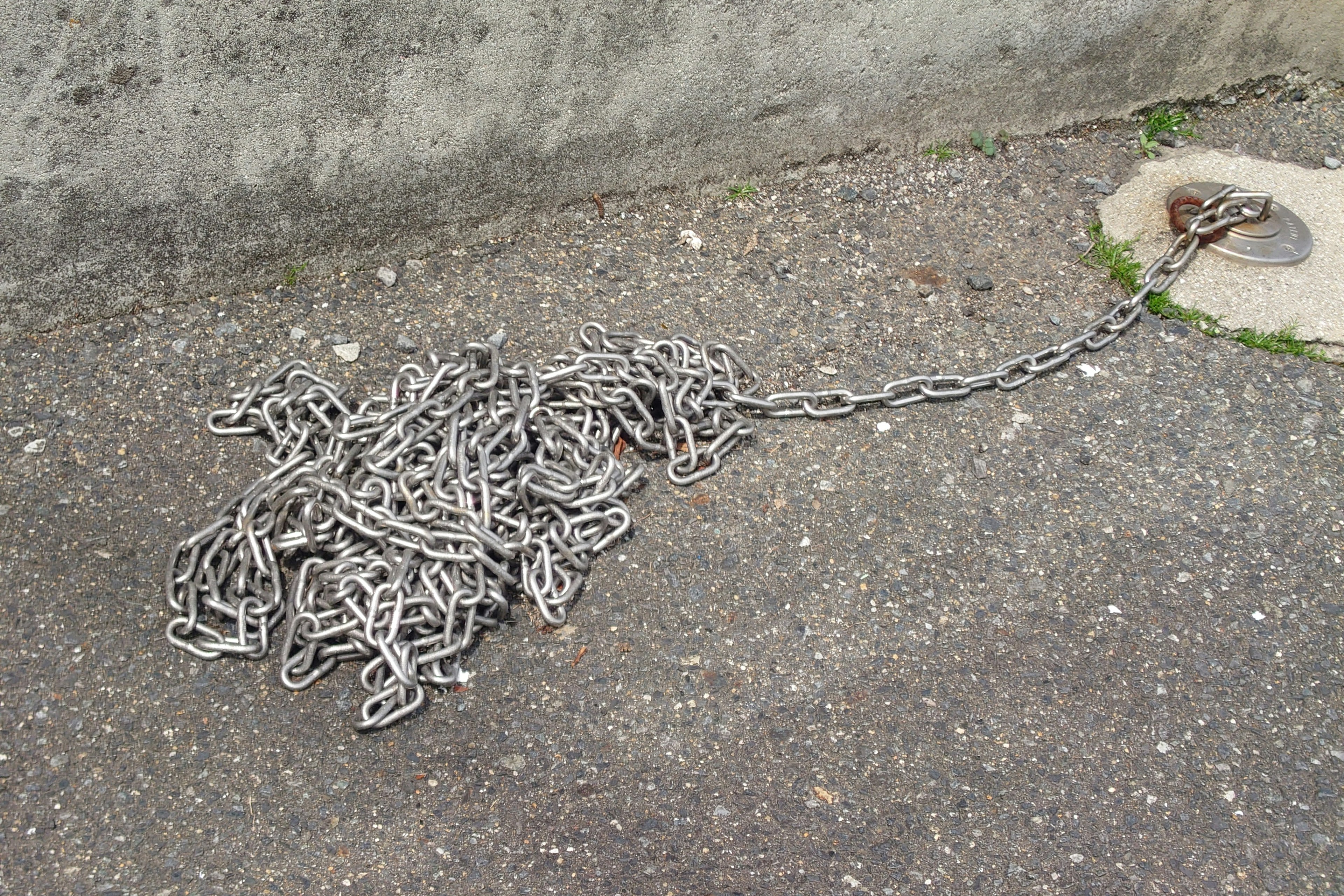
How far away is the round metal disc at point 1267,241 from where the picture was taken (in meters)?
4.05

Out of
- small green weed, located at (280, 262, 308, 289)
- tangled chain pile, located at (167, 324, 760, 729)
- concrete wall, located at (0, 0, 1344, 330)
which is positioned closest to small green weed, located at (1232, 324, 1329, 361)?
concrete wall, located at (0, 0, 1344, 330)

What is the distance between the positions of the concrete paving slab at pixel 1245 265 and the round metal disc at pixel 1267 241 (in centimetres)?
3

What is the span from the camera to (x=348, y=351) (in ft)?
11.3

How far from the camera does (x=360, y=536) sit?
288 centimetres

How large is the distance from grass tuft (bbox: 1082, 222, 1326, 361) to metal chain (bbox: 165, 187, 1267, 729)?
125cm

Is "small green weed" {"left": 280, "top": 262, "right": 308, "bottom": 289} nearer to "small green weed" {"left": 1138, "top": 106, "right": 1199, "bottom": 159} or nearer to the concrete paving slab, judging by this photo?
the concrete paving slab

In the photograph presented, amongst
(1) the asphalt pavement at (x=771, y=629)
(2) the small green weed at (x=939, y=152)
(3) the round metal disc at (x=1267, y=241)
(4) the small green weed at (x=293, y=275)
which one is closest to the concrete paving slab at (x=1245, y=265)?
(3) the round metal disc at (x=1267, y=241)

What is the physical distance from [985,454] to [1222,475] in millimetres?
752

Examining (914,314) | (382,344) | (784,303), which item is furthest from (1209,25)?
(382,344)

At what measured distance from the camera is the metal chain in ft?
9.00

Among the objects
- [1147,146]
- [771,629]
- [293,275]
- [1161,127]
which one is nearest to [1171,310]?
[1147,146]

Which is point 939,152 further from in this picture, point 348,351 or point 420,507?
point 420,507

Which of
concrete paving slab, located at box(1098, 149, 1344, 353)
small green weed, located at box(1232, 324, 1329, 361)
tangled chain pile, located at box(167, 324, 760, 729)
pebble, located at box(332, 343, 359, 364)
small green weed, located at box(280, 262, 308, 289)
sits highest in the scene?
small green weed, located at box(280, 262, 308, 289)

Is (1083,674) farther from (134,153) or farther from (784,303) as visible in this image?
(134,153)
